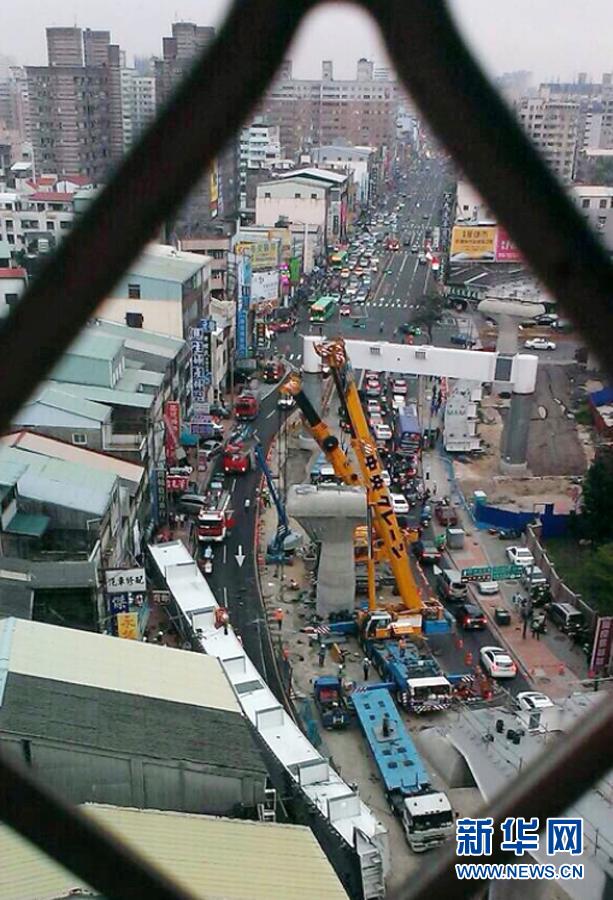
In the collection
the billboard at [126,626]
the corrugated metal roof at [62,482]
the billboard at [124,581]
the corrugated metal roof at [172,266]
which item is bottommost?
the billboard at [126,626]

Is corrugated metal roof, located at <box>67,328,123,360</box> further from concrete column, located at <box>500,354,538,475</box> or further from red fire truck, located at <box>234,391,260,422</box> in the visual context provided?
concrete column, located at <box>500,354,538,475</box>

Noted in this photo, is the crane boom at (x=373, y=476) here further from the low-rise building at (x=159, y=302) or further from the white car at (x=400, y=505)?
the low-rise building at (x=159, y=302)

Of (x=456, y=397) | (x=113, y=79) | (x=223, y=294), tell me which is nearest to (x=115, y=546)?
(x=456, y=397)

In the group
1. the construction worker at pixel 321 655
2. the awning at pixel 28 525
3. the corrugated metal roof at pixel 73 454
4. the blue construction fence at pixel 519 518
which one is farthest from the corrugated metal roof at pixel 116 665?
the blue construction fence at pixel 519 518

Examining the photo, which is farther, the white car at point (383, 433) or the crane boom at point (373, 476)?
the white car at point (383, 433)

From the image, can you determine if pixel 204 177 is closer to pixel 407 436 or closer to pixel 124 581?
pixel 124 581

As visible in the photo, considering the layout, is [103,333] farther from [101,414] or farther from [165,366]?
[101,414]

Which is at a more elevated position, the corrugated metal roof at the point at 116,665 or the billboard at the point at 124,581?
the corrugated metal roof at the point at 116,665
